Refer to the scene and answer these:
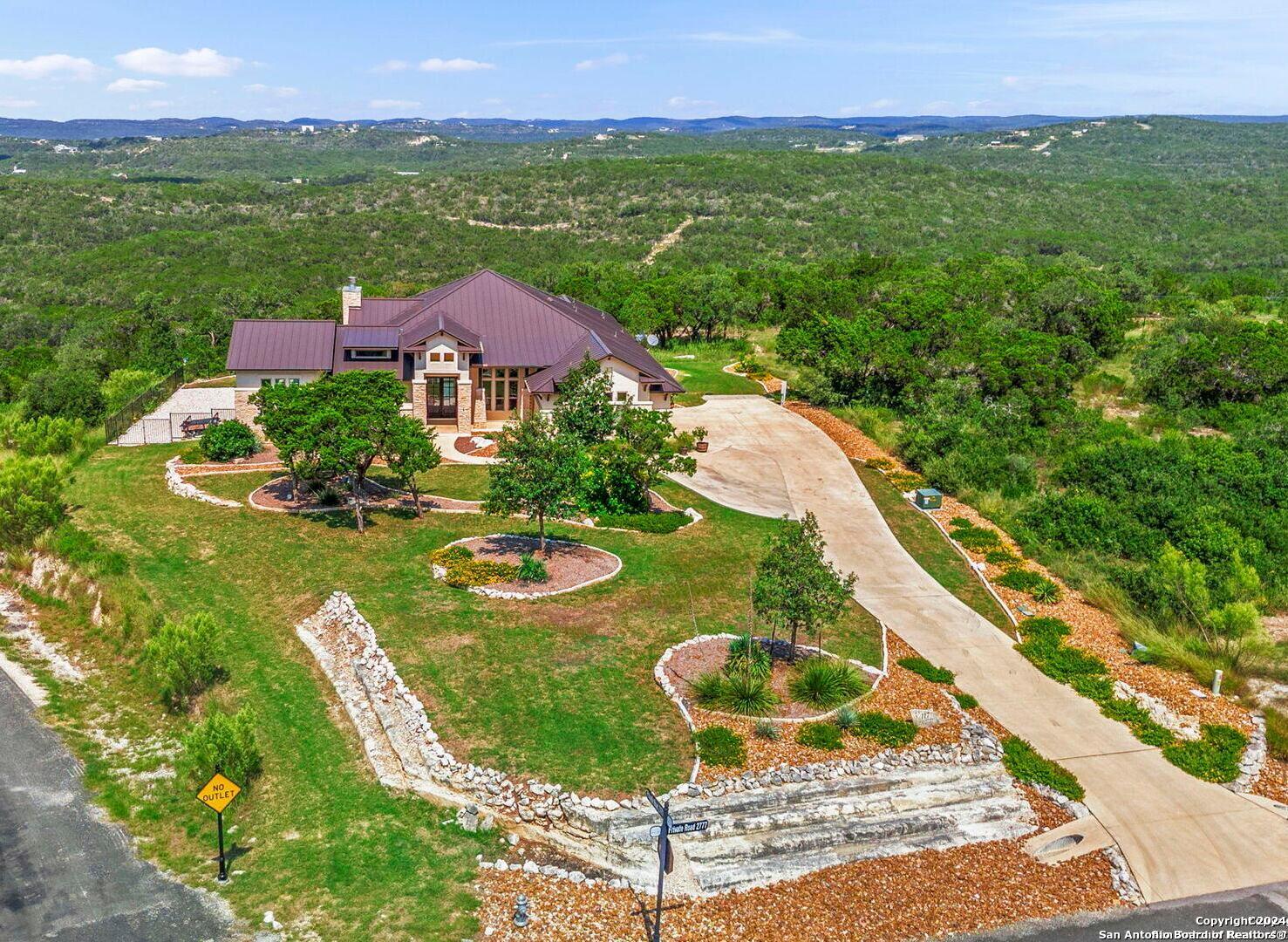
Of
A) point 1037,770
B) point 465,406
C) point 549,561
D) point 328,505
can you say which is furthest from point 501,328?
point 1037,770

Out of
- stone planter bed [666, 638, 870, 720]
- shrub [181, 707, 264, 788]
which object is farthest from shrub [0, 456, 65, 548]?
stone planter bed [666, 638, 870, 720]

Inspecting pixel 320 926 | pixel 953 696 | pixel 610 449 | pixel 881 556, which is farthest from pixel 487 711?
pixel 881 556

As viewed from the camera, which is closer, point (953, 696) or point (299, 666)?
point (953, 696)

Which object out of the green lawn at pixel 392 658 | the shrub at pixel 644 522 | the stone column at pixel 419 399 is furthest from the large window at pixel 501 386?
the shrub at pixel 644 522

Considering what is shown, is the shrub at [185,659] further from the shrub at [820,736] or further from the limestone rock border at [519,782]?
the shrub at [820,736]

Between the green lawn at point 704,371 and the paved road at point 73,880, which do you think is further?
the green lawn at point 704,371

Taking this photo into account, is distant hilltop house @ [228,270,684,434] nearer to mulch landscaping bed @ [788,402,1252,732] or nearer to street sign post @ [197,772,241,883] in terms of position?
mulch landscaping bed @ [788,402,1252,732]

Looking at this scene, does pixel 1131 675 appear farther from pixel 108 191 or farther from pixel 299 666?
pixel 108 191
